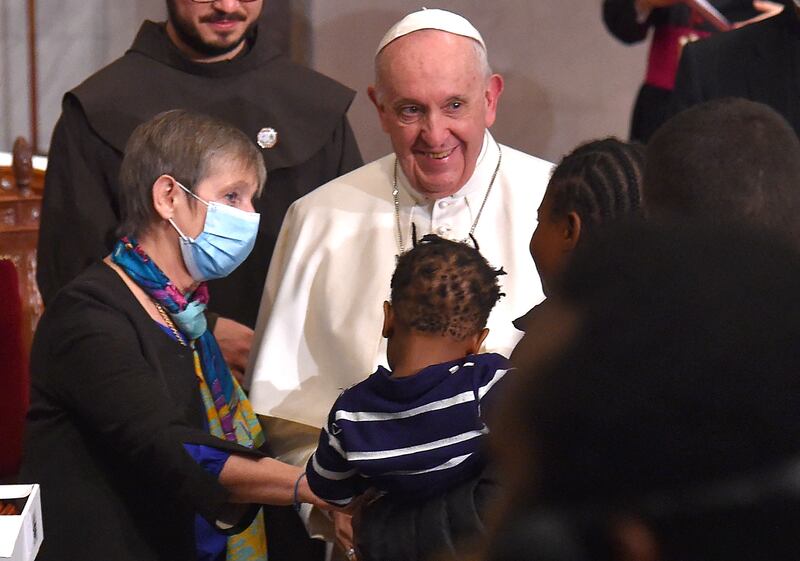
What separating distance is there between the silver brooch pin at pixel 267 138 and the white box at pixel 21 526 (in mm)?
1731

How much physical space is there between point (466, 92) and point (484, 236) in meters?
0.39

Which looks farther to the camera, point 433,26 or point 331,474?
point 433,26

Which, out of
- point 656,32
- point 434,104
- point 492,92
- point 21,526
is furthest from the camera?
point 656,32

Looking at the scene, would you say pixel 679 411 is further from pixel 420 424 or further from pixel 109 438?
pixel 109 438

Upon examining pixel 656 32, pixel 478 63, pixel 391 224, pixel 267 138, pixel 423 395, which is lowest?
pixel 423 395

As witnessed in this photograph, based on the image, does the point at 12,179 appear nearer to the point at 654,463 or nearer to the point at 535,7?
the point at 535,7

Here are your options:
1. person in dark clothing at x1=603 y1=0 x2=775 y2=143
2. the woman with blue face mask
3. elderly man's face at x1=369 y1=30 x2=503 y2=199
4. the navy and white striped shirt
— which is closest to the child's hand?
the woman with blue face mask

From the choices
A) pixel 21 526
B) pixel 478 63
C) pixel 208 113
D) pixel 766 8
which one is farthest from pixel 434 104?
pixel 766 8

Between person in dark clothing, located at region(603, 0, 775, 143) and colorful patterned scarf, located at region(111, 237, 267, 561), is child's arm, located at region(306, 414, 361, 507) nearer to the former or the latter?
colorful patterned scarf, located at region(111, 237, 267, 561)

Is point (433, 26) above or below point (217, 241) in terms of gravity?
above

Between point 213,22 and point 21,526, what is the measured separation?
1971 millimetres

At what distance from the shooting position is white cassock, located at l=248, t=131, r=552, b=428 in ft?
9.98

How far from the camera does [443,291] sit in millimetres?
→ 2201

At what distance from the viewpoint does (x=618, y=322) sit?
77 centimetres
